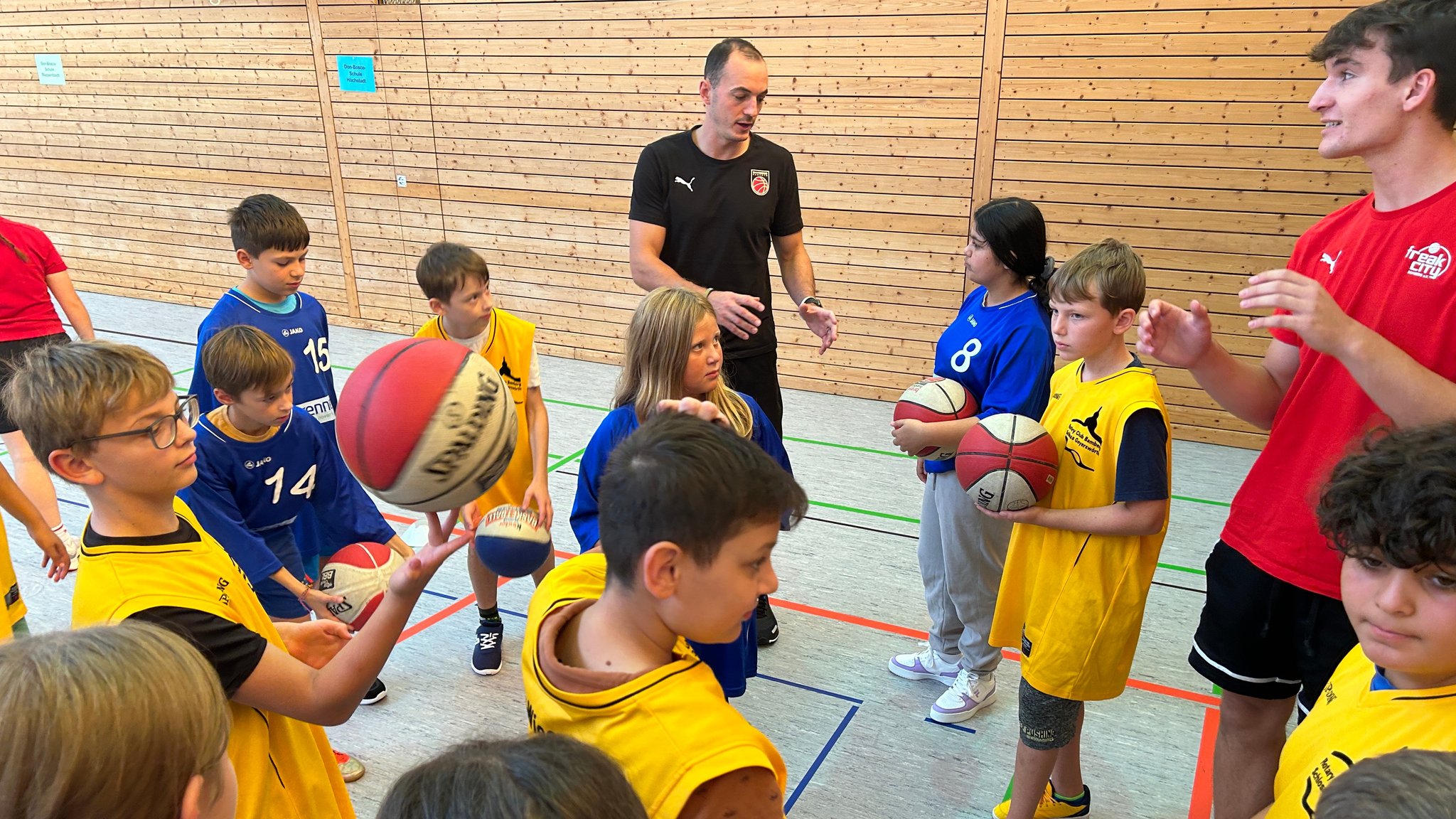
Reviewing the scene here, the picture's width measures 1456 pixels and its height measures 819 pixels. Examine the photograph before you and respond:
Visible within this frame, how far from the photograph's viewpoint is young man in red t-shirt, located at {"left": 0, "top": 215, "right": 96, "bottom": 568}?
4488mm

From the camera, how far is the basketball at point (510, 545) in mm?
2113

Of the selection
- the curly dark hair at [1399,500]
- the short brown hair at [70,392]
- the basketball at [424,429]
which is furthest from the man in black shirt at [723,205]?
the curly dark hair at [1399,500]

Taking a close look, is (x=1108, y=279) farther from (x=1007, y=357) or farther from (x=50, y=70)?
(x=50, y=70)

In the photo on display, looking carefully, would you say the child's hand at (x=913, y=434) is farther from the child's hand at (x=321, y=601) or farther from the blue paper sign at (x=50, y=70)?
the blue paper sign at (x=50, y=70)

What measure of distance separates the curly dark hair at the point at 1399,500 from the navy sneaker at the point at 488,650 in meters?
Result: 3.06

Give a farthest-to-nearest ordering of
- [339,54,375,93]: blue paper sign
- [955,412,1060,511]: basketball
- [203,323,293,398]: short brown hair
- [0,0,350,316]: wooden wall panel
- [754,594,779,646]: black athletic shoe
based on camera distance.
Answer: [0,0,350,316]: wooden wall panel < [339,54,375,93]: blue paper sign < [754,594,779,646]: black athletic shoe < [203,323,293,398]: short brown hair < [955,412,1060,511]: basketball

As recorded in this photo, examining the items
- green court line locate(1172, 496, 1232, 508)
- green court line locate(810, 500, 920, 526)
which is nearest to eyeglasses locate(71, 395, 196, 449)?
green court line locate(810, 500, 920, 526)

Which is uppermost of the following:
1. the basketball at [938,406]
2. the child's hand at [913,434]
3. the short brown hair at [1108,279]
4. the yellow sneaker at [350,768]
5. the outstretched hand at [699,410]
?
the short brown hair at [1108,279]

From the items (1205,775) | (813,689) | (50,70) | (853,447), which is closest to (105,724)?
(813,689)

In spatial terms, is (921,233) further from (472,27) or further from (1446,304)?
(1446,304)

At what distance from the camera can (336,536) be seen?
315 cm

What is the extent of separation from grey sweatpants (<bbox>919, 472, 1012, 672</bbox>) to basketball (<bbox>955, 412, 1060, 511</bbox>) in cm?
51

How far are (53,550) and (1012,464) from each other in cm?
311

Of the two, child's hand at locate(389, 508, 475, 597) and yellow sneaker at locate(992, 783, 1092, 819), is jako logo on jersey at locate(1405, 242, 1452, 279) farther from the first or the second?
child's hand at locate(389, 508, 475, 597)
